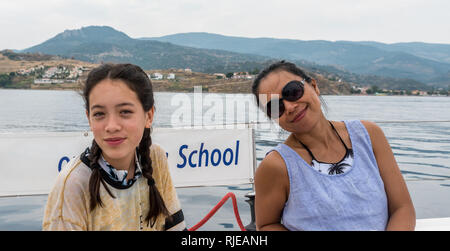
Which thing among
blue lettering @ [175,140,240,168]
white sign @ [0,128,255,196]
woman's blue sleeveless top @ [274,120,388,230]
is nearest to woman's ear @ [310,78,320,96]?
woman's blue sleeveless top @ [274,120,388,230]

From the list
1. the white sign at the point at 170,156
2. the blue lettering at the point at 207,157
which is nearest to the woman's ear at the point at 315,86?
the white sign at the point at 170,156

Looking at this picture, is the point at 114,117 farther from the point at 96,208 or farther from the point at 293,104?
the point at 293,104

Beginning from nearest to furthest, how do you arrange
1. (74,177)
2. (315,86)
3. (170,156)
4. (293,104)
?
(74,177) → (293,104) → (315,86) → (170,156)

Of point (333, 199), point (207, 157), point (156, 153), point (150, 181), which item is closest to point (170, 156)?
point (207, 157)

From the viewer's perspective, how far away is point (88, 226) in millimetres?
1458

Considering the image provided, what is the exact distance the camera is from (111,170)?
1497mm

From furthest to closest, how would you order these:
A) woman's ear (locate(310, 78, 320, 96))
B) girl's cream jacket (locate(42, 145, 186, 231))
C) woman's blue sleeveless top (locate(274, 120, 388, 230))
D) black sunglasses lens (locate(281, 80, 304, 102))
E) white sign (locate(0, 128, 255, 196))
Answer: white sign (locate(0, 128, 255, 196))
woman's ear (locate(310, 78, 320, 96))
black sunglasses lens (locate(281, 80, 304, 102))
woman's blue sleeveless top (locate(274, 120, 388, 230))
girl's cream jacket (locate(42, 145, 186, 231))

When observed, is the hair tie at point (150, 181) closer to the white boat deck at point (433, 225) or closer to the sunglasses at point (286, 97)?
the sunglasses at point (286, 97)

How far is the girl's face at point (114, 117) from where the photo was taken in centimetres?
143

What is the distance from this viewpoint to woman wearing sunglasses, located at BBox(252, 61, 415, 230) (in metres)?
1.58

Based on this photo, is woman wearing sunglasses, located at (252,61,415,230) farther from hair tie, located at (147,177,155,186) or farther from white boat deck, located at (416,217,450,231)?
hair tie, located at (147,177,155,186)

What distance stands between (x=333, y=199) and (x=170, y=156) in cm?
210
